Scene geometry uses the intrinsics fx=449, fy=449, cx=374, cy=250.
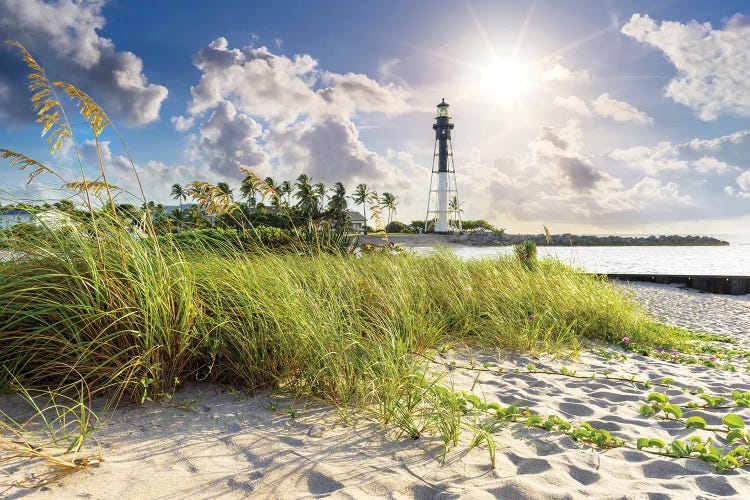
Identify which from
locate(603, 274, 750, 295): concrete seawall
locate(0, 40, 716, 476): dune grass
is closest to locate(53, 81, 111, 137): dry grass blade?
locate(0, 40, 716, 476): dune grass

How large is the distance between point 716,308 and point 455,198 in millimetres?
42338

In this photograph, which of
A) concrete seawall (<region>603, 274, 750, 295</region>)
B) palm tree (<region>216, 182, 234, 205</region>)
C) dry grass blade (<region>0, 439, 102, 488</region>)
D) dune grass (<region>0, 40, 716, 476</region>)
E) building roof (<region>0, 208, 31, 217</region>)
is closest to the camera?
dry grass blade (<region>0, 439, 102, 488</region>)

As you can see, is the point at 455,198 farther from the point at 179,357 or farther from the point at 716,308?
the point at 179,357

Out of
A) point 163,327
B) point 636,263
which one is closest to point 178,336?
point 163,327

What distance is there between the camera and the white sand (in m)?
2.13

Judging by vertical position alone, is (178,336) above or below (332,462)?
above

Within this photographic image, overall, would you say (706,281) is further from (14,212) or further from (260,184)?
(14,212)

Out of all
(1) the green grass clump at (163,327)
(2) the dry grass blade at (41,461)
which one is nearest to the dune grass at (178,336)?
(1) the green grass clump at (163,327)

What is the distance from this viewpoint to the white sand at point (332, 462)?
7.00ft

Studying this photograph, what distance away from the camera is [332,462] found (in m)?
2.38

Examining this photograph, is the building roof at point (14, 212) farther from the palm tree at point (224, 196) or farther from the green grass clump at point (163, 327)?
the palm tree at point (224, 196)

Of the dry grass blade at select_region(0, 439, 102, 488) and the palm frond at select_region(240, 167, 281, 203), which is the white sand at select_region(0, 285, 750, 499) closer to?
the dry grass blade at select_region(0, 439, 102, 488)

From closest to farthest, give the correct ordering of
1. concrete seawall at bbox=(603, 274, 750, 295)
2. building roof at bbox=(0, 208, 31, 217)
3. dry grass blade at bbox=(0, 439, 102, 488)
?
dry grass blade at bbox=(0, 439, 102, 488) → building roof at bbox=(0, 208, 31, 217) → concrete seawall at bbox=(603, 274, 750, 295)

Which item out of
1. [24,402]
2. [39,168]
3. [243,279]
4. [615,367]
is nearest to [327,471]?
[243,279]
